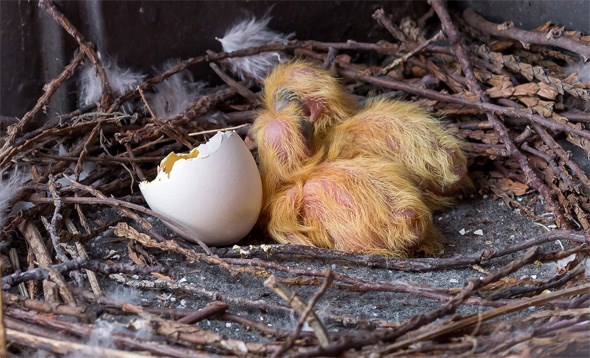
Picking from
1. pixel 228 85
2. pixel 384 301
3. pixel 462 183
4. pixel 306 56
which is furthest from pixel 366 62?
pixel 384 301

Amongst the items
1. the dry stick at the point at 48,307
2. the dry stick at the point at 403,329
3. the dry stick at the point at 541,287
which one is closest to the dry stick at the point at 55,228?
the dry stick at the point at 48,307

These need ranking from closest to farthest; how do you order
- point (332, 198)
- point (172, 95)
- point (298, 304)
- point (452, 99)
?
point (298, 304) → point (332, 198) → point (452, 99) → point (172, 95)

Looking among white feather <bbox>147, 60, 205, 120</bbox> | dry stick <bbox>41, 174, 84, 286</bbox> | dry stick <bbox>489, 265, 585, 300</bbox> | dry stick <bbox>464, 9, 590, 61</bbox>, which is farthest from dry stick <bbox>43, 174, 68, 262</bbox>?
dry stick <bbox>464, 9, 590, 61</bbox>

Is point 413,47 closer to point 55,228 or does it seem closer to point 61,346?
point 55,228

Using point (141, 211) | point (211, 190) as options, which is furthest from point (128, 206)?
point (211, 190)

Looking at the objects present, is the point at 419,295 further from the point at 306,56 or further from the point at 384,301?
the point at 306,56

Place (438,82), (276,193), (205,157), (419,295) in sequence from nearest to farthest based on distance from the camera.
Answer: (419,295), (205,157), (276,193), (438,82)

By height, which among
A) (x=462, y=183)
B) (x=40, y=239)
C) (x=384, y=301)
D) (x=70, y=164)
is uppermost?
(x=70, y=164)
